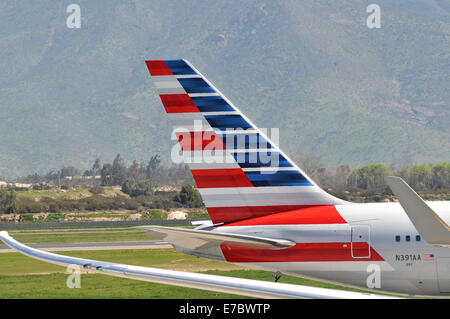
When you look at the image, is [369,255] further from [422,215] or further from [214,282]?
[214,282]

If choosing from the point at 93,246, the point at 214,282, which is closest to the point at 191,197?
the point at 93,246

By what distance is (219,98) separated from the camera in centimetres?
2256

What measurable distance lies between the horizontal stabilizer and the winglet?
19.7 ft

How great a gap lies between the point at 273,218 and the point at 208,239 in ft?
8.64

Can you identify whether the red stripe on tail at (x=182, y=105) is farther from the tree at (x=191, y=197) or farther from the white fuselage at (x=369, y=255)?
the tree at (x=191, y=197)

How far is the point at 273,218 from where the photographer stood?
21703 millimetres

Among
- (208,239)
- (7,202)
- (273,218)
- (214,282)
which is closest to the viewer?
(214,282)

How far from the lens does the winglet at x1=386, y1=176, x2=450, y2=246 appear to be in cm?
1409

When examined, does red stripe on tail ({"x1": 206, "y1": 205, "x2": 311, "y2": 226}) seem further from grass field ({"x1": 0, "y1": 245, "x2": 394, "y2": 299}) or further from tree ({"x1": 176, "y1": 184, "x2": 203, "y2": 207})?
tree ({"x1": 176, "y1": 184, "x2": 203, "y2": 207})

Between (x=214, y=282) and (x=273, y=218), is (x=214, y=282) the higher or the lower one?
the lower one

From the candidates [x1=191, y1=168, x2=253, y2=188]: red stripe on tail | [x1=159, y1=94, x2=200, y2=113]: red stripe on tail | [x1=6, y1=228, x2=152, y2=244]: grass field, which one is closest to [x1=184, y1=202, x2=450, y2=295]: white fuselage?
[x1=191, y1=168, x2=253, y2=188]: red stripe on tail

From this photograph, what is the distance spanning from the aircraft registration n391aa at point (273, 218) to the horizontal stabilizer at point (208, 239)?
29 millimetres

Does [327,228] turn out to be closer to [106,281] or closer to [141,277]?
[141,277]
